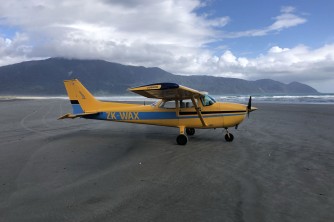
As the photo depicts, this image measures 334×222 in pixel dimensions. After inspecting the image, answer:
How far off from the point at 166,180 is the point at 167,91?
4617mm

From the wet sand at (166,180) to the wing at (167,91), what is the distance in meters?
1.78

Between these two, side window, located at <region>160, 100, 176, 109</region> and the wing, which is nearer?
the wing

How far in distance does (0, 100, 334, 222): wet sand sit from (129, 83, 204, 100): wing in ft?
5.83

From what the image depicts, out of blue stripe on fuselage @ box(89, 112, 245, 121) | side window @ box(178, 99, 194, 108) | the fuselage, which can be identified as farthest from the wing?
blue stripe on fuselage @ box(89, 112, 245, 121)

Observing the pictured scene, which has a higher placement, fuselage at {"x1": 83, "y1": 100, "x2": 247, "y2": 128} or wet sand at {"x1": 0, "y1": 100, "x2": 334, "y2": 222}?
fuselage at {"x1": 83, "y1": 100, "x2": 247, "y2": 128}

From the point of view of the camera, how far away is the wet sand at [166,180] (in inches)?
173

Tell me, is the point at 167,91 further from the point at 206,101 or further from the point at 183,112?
the point at 206,101

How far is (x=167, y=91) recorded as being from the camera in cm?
1009

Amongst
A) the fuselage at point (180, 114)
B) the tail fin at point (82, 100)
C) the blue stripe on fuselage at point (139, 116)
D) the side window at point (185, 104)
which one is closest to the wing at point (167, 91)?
the side window at point (185, 104)

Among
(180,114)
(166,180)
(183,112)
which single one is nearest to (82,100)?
(180,114)

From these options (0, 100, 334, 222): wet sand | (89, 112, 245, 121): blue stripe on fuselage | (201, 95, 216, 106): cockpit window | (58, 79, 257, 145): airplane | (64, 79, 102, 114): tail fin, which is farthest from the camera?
(64, 79, 102, 114): tail fin

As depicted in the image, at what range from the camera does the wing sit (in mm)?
8875

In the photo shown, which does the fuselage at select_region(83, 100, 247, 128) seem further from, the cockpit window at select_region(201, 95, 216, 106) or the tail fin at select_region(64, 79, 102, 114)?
the tail fin at select_region(64, 79, 102, 114)

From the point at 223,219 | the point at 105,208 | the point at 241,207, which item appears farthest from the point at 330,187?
the point at 105,208
